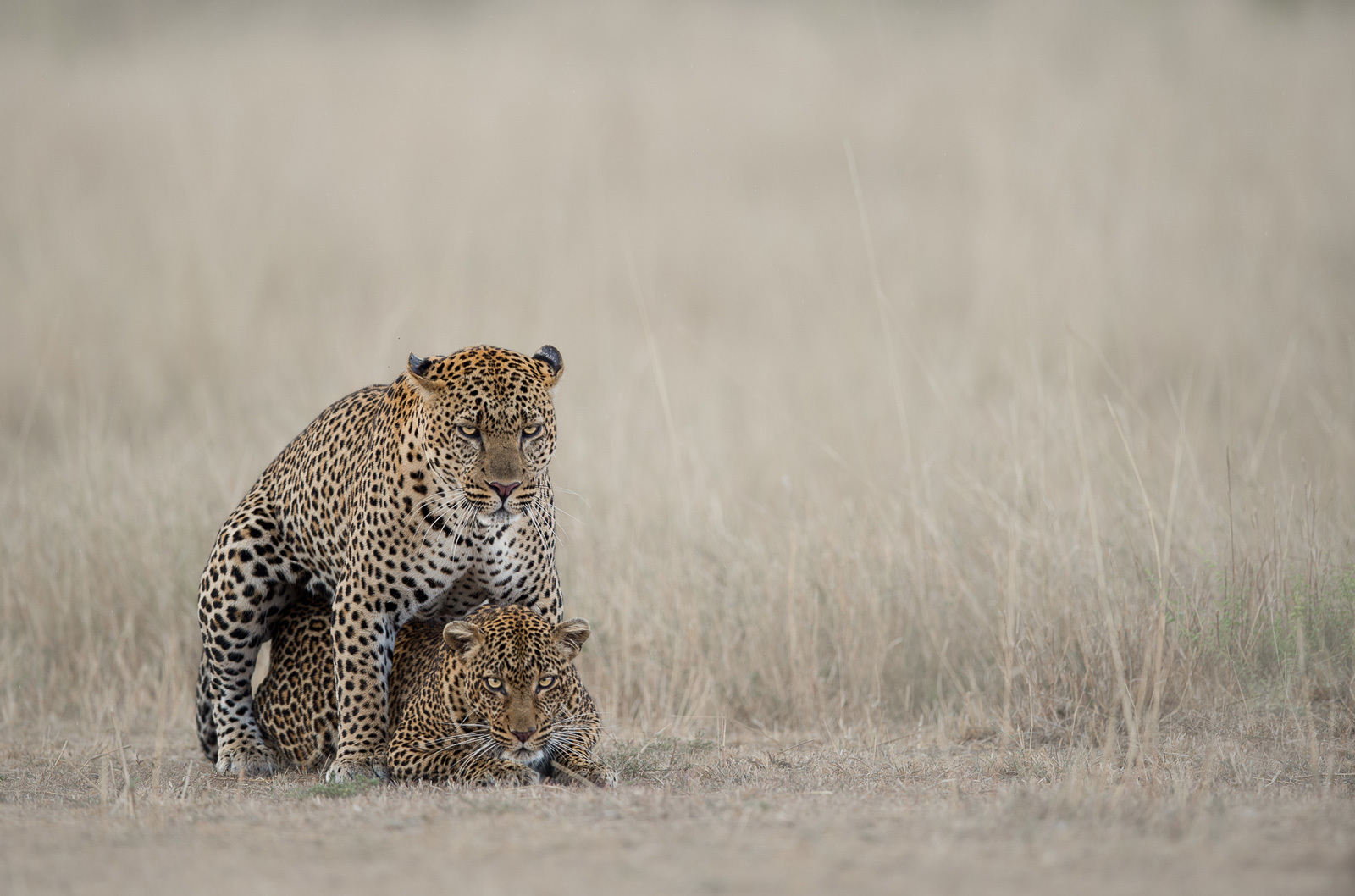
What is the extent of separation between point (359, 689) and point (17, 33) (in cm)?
2020

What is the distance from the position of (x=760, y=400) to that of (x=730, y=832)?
809cm

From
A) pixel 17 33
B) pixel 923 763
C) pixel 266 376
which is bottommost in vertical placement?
pixel 923 763

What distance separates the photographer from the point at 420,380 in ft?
19.0

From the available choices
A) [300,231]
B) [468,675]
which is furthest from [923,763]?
[300,231]

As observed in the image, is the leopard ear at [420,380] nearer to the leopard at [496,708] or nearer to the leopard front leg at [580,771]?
the leopard at [496,708]

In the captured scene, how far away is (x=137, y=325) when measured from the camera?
15938 mm

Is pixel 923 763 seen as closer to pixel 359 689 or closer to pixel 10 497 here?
pixel 359 689

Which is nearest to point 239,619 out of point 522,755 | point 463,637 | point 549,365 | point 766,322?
point 463,637

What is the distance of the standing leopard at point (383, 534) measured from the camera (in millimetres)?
5727

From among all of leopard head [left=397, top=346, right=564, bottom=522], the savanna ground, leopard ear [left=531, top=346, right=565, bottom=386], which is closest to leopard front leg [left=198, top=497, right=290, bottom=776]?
the savanna ground

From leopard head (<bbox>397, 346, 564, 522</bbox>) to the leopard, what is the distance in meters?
0.47

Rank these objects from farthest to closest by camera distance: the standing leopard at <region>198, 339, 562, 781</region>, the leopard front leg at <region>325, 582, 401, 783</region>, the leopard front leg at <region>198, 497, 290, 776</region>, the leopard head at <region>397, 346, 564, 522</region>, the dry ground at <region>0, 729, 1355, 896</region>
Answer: the leopard front leg at <region>198, 497, 290, 776</region> < the leopard front leg at <region>325, 582, 401, 783</region> < the standing leopard at <region>198, 339, 562, 781</region> < the leopard head at <region>397, 346, 564, 522</region> < the dry ground at <region>0, 729, 1355, 896</region>

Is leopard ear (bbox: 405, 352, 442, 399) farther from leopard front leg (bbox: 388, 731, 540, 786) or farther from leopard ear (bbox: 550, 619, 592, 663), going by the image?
leopard front leg (bbox: 388, 731, 540, 786)

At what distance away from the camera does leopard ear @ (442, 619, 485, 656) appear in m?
5.71
